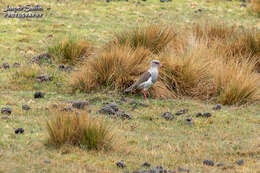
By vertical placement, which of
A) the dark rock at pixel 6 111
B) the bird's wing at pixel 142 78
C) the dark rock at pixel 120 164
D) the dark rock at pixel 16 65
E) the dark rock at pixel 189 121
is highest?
the dark rock at pixel 120 164

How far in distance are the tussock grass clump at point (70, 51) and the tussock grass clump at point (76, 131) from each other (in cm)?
674

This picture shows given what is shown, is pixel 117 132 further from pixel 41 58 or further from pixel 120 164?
pixel 41 58

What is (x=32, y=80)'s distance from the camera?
1347 centimetres

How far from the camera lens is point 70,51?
15.2 m

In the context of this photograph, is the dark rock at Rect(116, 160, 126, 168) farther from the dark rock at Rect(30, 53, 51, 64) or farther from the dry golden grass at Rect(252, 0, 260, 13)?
the dry golden grass at Rect(252, 0, 260, 13)

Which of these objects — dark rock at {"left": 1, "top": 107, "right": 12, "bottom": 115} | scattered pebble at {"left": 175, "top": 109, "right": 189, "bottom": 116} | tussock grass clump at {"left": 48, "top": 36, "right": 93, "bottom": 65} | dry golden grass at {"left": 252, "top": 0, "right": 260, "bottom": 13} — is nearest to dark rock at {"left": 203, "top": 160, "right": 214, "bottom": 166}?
scattered pebble at {"left": 175, "top": 109, "right": 189, "bottom": 116}

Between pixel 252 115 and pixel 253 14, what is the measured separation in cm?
1296

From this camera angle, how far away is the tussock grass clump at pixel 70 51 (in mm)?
15148

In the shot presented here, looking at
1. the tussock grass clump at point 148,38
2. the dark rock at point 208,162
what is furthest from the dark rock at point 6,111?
the tussock grass clump at point 148,38

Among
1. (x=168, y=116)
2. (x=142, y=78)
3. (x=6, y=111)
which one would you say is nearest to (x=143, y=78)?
(x=142, y=78)

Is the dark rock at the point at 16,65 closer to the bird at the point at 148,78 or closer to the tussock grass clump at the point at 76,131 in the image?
the bird at the point at 148,78

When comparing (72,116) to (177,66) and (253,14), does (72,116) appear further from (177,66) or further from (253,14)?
(253,14)

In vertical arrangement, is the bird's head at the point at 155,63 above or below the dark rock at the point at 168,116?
above

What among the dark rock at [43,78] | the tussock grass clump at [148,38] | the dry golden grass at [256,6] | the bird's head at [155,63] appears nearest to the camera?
the bird's head at [155,63]
